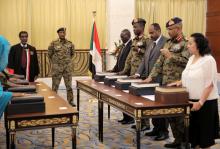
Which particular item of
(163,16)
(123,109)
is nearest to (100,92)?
(123,109)

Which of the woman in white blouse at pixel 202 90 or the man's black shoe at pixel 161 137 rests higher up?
the woman in white blouse at pixel 202 90

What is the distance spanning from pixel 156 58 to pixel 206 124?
1409 millimetres

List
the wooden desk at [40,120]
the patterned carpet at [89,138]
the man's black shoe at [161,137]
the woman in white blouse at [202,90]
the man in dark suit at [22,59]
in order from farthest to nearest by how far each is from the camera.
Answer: the man in dark suit at [22,59] → the man's black shoe at [161,137] → the patterned carpet at [89,138] → the woman in white blouse at [202,90] → the wooden desk at [40,120]

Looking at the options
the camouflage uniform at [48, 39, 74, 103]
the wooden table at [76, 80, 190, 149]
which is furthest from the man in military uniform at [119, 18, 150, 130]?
the camouflage uniform at [48, 39, 74, 103]

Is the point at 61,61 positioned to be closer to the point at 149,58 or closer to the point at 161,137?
the point at 149,58

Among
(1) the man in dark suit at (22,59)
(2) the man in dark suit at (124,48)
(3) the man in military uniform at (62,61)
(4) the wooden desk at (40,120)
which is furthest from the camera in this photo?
(3) the man in military uniform at (62,61)

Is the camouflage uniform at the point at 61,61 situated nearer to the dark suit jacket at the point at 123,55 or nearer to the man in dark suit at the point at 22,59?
the man in dark suit at the point at 22,59

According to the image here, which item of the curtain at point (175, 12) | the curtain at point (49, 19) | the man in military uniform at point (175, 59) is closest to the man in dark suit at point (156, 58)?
the man in military uniform at point (175, 59)

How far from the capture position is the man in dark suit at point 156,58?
4.71 m

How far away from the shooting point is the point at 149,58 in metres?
4.86

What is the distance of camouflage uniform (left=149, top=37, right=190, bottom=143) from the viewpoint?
405 centimetres

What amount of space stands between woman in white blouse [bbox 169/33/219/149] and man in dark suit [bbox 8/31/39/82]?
402cm

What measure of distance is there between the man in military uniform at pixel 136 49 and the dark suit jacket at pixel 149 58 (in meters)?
0.17

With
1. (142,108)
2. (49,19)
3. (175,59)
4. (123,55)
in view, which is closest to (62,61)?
(123,55)
